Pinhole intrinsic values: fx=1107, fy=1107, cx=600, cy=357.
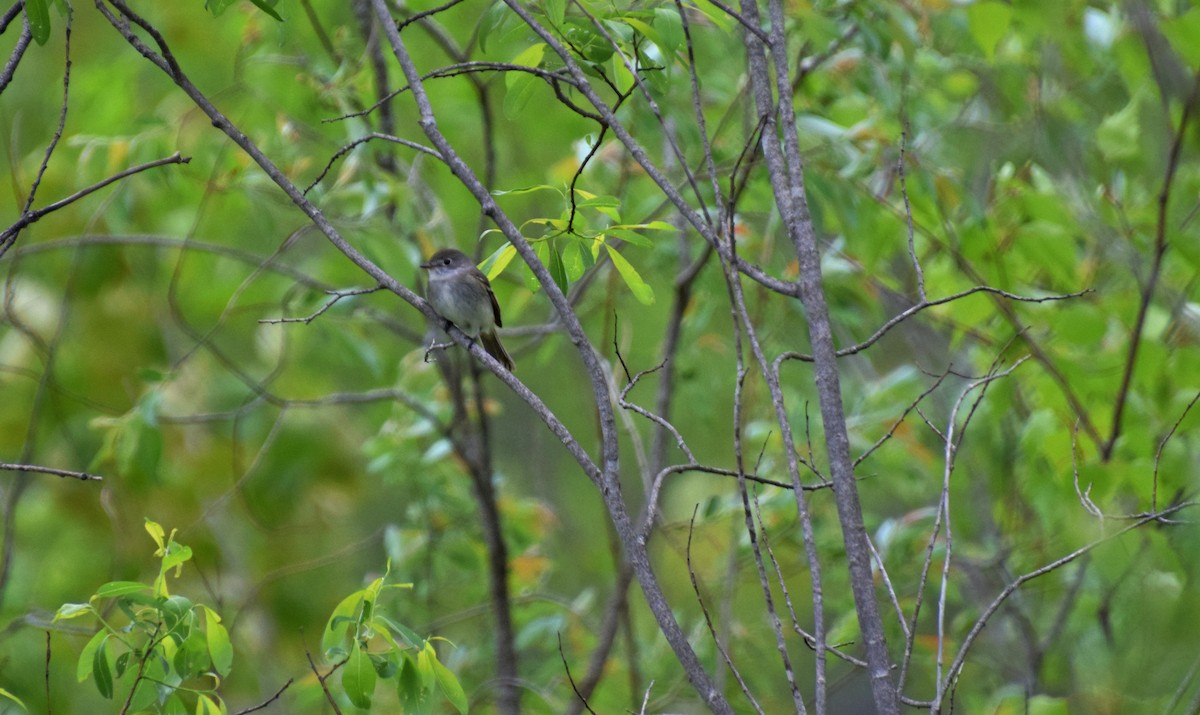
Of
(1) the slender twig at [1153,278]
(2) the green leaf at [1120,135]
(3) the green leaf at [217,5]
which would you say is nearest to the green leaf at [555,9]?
(3) the green leaf at [217,5]

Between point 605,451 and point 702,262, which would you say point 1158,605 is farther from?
point 702,262

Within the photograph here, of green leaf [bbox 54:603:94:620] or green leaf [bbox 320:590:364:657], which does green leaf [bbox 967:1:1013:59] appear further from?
green leaf [bbox 54:603:94:620]

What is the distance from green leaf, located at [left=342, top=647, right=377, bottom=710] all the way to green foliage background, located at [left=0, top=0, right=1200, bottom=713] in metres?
0.91

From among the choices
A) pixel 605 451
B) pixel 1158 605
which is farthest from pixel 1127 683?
pixel 605 451

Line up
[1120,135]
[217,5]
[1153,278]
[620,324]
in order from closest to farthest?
[217,5], [1153,278], [1120,135], [620,324]

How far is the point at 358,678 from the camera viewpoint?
222 centimetres

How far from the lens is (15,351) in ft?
19.8

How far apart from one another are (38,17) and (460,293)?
8.93 feet

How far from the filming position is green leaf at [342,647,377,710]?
2.22 metres

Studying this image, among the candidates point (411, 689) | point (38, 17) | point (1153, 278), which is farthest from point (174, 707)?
point (1153, 278)

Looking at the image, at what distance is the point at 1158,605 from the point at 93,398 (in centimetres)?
529

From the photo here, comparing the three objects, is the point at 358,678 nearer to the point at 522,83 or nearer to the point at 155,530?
the point at 155,530

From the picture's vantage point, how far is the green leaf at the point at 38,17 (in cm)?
212

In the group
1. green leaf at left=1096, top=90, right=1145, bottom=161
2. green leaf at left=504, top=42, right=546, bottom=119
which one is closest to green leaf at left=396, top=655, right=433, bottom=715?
green leaf at left=504, top=42, right=546, bottom=119
